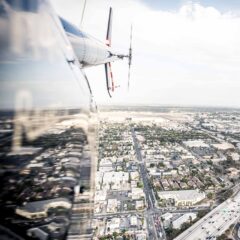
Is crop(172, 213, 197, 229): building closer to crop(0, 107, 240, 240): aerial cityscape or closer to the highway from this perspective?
crop(0, 107, 240, 240): aerial cityscape

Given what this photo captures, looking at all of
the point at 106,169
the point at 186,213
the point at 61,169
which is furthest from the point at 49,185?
the point at 106,169

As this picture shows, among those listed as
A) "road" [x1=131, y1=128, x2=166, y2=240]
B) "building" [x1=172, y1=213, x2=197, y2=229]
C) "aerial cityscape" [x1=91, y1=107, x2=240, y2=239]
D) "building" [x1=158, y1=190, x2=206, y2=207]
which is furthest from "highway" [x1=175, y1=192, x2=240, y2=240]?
"building" [x1=158, y1=190, x2=206, y2=207]

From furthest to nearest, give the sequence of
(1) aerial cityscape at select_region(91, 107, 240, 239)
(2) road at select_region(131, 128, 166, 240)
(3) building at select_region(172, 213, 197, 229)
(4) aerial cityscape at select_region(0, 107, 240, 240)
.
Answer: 1. (3) building at select_region(172, 213, 197, 229)
2. (1) aerial cityscape at select_region(91, 107, 240, 239)
3. (2) road at select_region(131, 128, 166, 240)
4. (4) aerial cityscape at select_region(0, 107, 240, 240)

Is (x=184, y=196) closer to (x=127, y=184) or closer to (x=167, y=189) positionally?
(x=167, y=189)

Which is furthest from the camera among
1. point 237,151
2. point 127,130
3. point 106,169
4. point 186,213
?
point 127,130

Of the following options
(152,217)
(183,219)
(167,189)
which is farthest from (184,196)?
(152,217)

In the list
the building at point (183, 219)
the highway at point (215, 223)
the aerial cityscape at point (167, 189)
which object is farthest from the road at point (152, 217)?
the highway at point (215, 223)

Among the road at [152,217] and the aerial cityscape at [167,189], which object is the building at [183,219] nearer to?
the aerial cityscape at [167,189]

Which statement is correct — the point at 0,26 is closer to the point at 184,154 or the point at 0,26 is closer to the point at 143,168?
the point at 143,168
